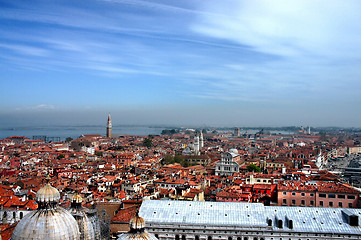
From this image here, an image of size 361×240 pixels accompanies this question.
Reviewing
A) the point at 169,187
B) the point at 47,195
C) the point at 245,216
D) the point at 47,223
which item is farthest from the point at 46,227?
the point at 169,187

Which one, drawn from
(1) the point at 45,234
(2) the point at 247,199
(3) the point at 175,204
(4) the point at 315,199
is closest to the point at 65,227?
(1) the point at 45,234

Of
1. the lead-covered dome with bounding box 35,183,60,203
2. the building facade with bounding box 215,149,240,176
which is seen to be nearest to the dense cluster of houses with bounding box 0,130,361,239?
the building facade with bounding box 215,149,240,176

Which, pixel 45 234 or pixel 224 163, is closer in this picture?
pixel 45 234

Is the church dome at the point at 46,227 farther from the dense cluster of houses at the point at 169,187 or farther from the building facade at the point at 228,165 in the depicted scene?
the building facade at the point at 228,165

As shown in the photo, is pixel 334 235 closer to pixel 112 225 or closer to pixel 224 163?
pixel 112 225

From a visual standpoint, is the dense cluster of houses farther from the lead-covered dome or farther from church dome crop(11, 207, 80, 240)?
church dome crop(11, 207, 80, 240)

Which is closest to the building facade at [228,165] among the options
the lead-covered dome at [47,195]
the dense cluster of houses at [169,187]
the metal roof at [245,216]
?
the dense cluster of houses at [169,187]
